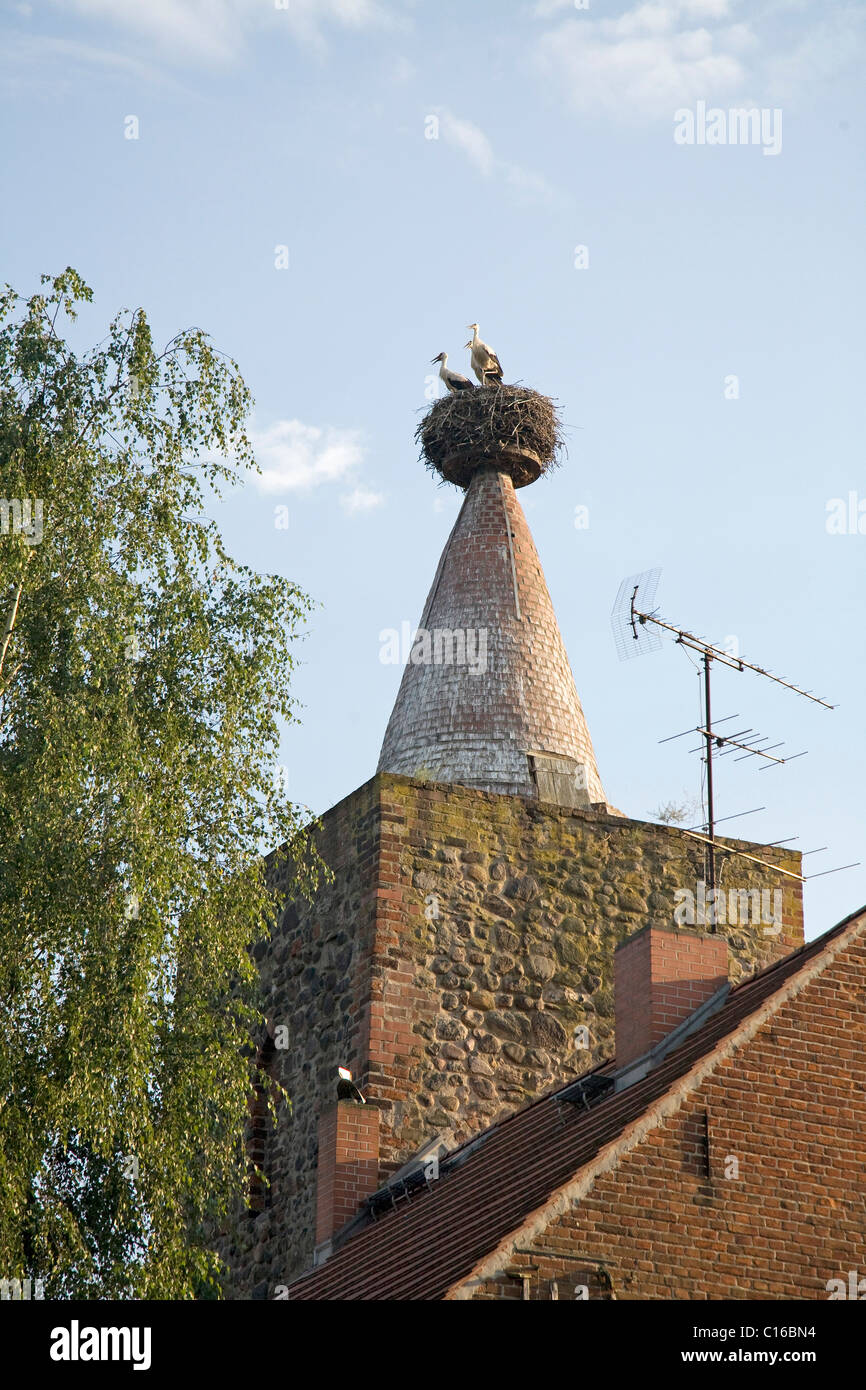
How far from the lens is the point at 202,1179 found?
503 inches

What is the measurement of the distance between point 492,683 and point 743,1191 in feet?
37.8

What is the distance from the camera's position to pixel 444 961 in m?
18.5

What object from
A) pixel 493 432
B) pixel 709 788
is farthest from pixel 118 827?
pixel 493 432

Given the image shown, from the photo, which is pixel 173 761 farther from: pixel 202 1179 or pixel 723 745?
pixel 723 745

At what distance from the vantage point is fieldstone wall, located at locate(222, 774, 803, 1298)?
17.9 m

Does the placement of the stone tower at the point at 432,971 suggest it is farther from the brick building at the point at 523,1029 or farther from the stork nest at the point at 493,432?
the stork nest at the point at 493,432

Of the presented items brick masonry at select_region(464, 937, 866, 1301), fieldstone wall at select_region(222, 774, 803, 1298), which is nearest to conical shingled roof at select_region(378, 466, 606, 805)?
fieldstone wall at select_region(222, 774, 803, 1298)

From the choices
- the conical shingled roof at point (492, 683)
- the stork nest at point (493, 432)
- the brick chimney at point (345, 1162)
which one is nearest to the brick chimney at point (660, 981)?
the brick chimney at point (345, 1162)

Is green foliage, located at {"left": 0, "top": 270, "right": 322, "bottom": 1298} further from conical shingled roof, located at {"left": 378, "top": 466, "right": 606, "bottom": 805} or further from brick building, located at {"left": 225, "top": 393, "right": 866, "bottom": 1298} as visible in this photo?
conical shingled roof, located at {"left": 378, "top": 466, "right": 606, "bottom": 805}

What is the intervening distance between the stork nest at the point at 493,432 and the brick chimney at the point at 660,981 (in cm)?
1225

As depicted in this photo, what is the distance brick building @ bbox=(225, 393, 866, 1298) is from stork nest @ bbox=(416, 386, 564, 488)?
26 centimetres
